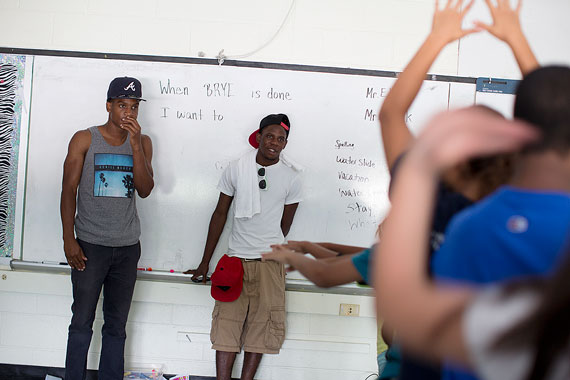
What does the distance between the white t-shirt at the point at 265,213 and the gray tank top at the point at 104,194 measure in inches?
20.8

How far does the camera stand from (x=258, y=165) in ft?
9.94

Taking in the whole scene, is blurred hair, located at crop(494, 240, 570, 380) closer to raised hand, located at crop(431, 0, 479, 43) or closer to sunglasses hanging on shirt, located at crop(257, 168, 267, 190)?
raised hand, located at crop(431, 0, 479, 43)

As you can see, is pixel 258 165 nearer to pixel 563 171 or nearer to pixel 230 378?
pixel 230 378

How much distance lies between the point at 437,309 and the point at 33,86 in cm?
299

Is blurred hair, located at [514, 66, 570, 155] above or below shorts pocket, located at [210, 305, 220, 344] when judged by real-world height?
above

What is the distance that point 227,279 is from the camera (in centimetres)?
286

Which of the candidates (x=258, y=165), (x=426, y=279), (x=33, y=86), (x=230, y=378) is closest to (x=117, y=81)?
(x=33, y=86)

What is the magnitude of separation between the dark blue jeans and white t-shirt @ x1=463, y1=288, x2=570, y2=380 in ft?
7.90

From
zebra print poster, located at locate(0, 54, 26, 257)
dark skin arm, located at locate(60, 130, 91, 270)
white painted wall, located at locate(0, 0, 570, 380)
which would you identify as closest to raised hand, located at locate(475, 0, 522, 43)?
white painted wall, located at locate(0, 0, 570, 380)

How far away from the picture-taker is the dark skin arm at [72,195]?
273 centimetres

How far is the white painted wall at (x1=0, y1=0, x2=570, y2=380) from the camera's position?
312cm

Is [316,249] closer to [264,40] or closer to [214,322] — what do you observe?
[214,322]

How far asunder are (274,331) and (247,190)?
0.76 meters

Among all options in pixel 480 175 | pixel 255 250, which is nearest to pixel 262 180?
pixel 255 250
